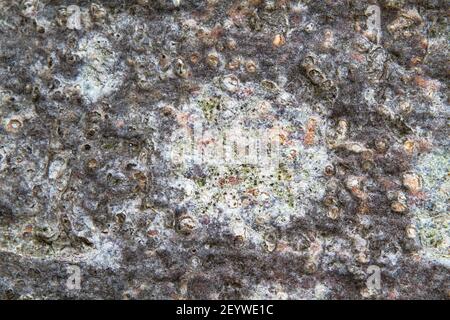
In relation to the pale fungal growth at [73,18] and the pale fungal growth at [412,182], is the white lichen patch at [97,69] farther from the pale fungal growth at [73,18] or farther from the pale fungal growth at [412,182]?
the pale fungal growth at [412,182]

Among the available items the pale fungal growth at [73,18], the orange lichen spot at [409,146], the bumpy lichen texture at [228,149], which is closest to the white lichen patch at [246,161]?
the bumpy lichen texture at [228,149]

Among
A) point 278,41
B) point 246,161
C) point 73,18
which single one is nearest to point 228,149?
point 246,161

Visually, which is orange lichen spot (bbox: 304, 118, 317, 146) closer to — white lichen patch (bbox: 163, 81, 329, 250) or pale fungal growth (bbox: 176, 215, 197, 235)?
white lichen patch (bbox: 163, 81, 329, 250)

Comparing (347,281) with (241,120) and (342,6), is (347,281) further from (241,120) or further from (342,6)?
(342,6)

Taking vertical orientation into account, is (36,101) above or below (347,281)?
above

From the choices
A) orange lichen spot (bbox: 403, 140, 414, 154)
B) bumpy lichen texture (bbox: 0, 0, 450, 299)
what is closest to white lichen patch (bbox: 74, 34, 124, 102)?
bumpy lichen texture (bbox: 0, 0, 450, 299)

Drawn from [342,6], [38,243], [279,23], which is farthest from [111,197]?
[342,6]

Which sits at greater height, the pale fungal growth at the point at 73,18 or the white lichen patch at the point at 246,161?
the pale fungal growth at the point at 73,18

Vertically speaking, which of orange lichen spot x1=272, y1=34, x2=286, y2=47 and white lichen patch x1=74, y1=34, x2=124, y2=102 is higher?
orange lichen spot x1=272, y1=34, x2=286, y2=47
